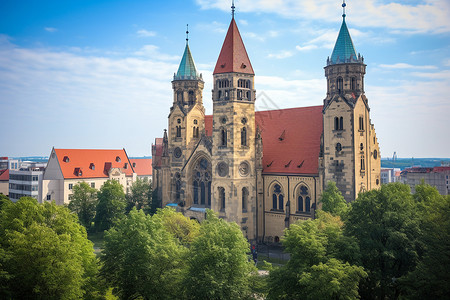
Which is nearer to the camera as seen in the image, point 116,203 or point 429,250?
point 429,250

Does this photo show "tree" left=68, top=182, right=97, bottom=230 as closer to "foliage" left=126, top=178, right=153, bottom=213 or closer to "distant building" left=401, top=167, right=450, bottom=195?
"foliage" left=126, top=178, right=153, bottom=213

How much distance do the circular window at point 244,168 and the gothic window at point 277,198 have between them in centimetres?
505

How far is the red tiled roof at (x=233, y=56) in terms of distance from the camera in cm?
6072

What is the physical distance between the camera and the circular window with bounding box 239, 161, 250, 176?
61125 mm

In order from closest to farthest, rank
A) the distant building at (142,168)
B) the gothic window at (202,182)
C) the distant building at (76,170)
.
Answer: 1. the gothic window at (202,182)
2. the distant building at (76,170)
3. the distant building at (142,168)

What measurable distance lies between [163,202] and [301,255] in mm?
48819

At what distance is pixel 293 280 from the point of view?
29.4 meters

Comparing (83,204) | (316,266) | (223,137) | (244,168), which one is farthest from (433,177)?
(316,266)

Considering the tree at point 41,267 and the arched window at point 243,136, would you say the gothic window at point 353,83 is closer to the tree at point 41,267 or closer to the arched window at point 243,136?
the arched window at point 243,136

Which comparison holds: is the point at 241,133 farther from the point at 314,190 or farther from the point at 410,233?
the point at 410,233

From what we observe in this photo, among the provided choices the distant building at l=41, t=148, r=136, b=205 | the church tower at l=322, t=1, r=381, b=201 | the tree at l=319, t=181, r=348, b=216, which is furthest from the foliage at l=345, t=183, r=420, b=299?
the distant building at l=41, t=148, r=136, b=205

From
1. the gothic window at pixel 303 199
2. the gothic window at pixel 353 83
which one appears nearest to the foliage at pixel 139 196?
the gothic window at pixel 303 199

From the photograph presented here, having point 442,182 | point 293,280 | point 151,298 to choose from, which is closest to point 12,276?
point 151,298

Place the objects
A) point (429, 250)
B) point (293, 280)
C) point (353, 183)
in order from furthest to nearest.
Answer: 1. point (353, 183)
2. point (293, 280)
3. point (429, 250)
